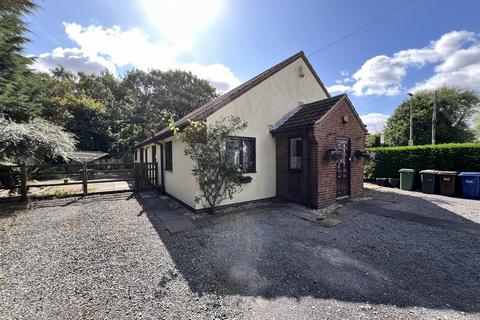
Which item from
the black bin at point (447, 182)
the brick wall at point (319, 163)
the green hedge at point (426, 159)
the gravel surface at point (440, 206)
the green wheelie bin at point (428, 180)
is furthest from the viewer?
the green wheelie bin at point (428, 180)

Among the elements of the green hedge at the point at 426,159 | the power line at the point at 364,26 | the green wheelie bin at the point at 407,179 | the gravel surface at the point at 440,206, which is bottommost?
the gravel surface at the point at 440,206

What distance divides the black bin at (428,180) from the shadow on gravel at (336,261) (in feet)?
21.0

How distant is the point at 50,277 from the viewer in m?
3.37

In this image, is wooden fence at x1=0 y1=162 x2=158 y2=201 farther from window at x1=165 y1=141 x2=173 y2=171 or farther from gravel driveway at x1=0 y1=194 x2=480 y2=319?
gravel driveway at x1=0 y1=194 x2=480 y2=319

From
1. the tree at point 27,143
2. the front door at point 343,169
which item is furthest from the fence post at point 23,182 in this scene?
the front door at point 343,169

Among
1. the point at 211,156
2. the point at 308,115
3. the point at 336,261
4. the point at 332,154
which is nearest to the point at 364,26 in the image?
the point at 308,115

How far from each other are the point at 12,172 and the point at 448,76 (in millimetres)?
46094

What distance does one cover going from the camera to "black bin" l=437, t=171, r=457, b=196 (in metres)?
9.67

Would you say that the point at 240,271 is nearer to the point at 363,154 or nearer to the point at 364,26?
the point at 363,154

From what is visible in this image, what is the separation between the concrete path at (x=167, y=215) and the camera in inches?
227

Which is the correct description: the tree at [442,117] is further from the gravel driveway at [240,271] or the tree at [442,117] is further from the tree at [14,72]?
the tree at [14,72]

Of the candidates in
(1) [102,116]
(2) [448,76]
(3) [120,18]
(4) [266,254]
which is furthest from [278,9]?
(2) [448,76]

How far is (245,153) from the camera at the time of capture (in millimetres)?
8023

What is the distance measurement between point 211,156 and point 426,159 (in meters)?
11.9
